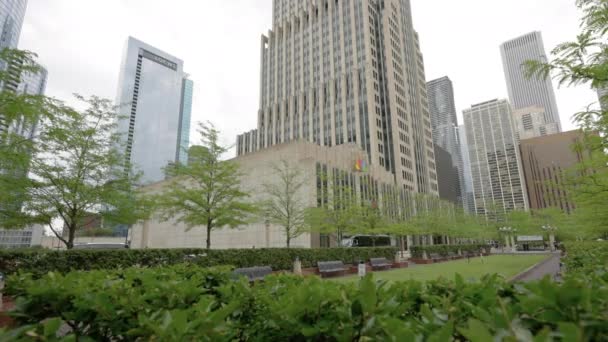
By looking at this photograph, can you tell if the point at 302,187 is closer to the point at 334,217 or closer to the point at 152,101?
the point at 334,217

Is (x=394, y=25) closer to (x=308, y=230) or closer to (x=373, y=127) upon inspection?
(x=373, y=127)

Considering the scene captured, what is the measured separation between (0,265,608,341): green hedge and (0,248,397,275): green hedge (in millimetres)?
4854

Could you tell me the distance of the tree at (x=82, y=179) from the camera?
16500mm

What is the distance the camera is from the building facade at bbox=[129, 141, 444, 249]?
41.2 metres

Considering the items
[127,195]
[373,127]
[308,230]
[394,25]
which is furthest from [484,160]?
[127,195]

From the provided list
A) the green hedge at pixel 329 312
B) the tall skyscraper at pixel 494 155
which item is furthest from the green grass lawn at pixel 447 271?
the tall skyscraper at pixel 494 155

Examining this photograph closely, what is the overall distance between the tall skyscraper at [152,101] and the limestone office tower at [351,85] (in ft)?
271

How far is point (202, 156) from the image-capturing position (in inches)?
890

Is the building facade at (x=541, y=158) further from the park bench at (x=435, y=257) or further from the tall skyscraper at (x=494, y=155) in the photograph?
the park bench at (x=435, y=257)

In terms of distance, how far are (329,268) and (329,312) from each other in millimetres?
21055

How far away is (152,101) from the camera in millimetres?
178000

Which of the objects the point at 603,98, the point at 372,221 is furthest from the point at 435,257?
the point at 603,98

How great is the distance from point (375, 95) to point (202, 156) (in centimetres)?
7077

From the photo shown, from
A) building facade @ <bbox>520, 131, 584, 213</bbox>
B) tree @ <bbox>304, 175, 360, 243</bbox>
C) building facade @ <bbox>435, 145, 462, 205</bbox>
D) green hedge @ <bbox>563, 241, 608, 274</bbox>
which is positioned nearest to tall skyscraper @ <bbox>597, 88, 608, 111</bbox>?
green hedge @ <bbox>563, 241, 608, 274</bbox>
